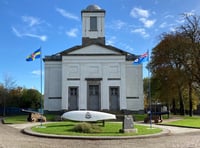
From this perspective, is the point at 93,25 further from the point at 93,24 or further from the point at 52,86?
the point at 52,86

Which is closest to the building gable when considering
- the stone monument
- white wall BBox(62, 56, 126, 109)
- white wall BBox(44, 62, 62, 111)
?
white wall BBox(62, 56, 126, 109)

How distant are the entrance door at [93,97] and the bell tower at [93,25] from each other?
26.0ft

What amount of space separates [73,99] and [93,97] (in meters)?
2.90

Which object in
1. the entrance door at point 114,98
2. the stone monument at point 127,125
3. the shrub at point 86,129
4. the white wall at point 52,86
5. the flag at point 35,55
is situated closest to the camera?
the stone monument at point 127,125

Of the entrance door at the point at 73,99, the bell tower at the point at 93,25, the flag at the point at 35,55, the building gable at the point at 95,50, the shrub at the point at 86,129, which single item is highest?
the bell tower at the point at 93,25

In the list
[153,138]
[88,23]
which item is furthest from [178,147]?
[88,23]

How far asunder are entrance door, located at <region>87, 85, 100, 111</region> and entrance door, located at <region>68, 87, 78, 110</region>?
1.88m

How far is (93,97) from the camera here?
1682 inches

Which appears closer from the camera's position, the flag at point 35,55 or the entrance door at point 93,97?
the flag at point 35,55

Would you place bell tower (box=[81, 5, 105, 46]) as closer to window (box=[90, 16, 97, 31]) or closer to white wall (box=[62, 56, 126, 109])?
window (box=[90, 16, 97, 31])

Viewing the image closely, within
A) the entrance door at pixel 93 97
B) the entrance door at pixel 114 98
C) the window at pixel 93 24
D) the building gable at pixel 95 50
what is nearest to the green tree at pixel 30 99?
the entrance door at pixel 93 97

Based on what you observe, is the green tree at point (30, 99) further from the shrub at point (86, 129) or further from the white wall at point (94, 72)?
the shrub at point (86, 129)

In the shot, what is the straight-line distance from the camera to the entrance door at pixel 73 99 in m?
42.3

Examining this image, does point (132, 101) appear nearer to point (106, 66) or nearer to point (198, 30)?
point (106, 66)
